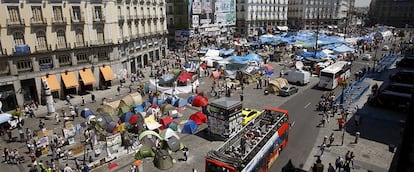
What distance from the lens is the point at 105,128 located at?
27156mm

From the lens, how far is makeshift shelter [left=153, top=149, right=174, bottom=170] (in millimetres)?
21234

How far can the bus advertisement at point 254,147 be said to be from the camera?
53.8 feet

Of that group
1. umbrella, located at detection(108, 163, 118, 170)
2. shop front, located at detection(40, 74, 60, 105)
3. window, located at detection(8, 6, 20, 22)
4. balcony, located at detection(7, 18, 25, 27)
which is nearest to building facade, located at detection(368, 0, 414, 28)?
shop front, located at detection(40, 74, 60, 105)

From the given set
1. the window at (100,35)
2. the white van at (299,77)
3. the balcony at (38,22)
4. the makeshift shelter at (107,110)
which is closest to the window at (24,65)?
the balcony at (38,22)

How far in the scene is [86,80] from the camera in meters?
41.3

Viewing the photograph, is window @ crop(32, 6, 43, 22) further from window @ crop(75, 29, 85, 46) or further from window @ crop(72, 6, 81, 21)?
window @ crop(75, 29, 85, 46)

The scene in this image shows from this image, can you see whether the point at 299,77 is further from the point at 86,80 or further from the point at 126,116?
the point at 86,80

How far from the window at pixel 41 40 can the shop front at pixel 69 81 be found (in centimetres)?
433

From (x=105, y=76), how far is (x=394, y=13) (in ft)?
496

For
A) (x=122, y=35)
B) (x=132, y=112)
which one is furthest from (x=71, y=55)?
(x=132, y=112)

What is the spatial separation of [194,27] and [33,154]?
59930 mm

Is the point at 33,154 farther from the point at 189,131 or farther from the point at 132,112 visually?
the point at 189,131

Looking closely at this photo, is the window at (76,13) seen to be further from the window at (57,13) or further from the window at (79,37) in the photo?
the window at (57,13)

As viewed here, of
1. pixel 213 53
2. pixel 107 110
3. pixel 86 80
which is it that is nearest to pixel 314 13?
pixel 213 53
